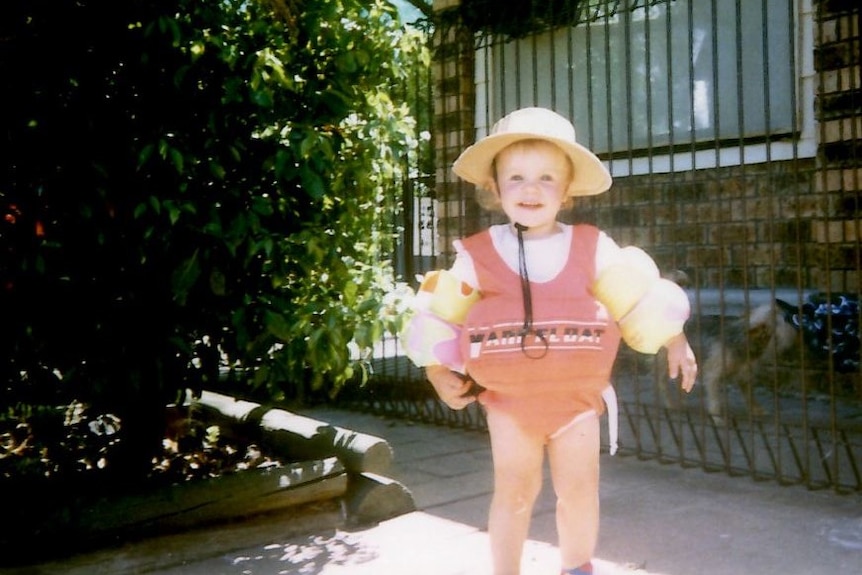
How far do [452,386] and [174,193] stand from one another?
1.67 metres

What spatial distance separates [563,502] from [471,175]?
1.00 metres

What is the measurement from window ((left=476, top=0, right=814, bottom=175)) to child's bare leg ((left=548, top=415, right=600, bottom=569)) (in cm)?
325

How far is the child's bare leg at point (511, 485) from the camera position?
95.0 inches

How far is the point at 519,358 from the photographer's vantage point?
7.52 ft

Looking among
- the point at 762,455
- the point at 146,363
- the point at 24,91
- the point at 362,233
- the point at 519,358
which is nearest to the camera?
the point at 519,358

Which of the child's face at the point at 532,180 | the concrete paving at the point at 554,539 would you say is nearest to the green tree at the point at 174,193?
the concrete paving at the point at 554,539

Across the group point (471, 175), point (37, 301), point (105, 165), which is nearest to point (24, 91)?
point (105, 165)

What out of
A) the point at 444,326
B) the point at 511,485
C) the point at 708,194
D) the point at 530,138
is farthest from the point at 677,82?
the point at 511,485

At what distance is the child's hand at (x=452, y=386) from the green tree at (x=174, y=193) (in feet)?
4.03

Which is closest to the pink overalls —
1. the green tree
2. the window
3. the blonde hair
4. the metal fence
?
the blonde hair

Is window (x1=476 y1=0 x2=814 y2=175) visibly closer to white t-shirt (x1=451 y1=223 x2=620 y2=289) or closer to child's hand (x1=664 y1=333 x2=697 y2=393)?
white t-shirt (x1=451 y1=223 x2=620 y2=289)

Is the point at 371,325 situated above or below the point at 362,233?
below

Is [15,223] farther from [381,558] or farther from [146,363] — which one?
[381,558]

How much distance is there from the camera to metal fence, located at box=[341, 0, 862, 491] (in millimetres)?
5238
